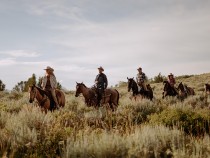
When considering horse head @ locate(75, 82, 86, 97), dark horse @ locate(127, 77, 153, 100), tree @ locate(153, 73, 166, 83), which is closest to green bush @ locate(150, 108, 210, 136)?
horse head @ locate(75, 82, 86, 97)

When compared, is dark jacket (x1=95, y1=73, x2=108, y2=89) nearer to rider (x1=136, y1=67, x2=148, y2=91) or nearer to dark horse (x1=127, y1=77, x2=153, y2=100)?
→ dark horse (x1=127, y1=77, x2=153, y2=100)

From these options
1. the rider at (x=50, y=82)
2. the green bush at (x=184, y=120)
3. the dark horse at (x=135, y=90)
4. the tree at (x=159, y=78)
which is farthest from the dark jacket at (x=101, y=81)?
the tree at (x=159, y=78)

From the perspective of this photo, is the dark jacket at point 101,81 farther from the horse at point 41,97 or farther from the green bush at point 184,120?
→ the green bush at point 184,120

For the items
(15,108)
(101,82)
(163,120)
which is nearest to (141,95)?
(101,82)

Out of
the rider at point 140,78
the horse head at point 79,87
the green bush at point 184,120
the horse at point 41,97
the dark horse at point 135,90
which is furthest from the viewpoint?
the rider at point 140,78

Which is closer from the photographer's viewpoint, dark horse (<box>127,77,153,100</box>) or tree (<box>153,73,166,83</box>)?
dark horse (<box>127,77,153,100</box>)

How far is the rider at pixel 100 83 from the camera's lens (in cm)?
1839

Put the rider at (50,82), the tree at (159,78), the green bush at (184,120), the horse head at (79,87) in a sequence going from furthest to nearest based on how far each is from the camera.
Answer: the tree at (159,78) → the horse head at (79,87) → the rider at (50,82) → the green bush at (184,120)

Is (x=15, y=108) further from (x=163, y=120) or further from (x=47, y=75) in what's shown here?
(x=163, y=120)

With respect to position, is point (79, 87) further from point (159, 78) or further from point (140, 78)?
point (159, 78)

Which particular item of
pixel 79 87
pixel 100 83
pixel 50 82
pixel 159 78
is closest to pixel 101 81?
pixel 100 83

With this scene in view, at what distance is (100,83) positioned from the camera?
1842 centimetres

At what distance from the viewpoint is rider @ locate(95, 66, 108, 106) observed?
18.4m

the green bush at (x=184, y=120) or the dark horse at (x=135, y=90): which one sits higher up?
the dark horse at (x=135, y=90)
